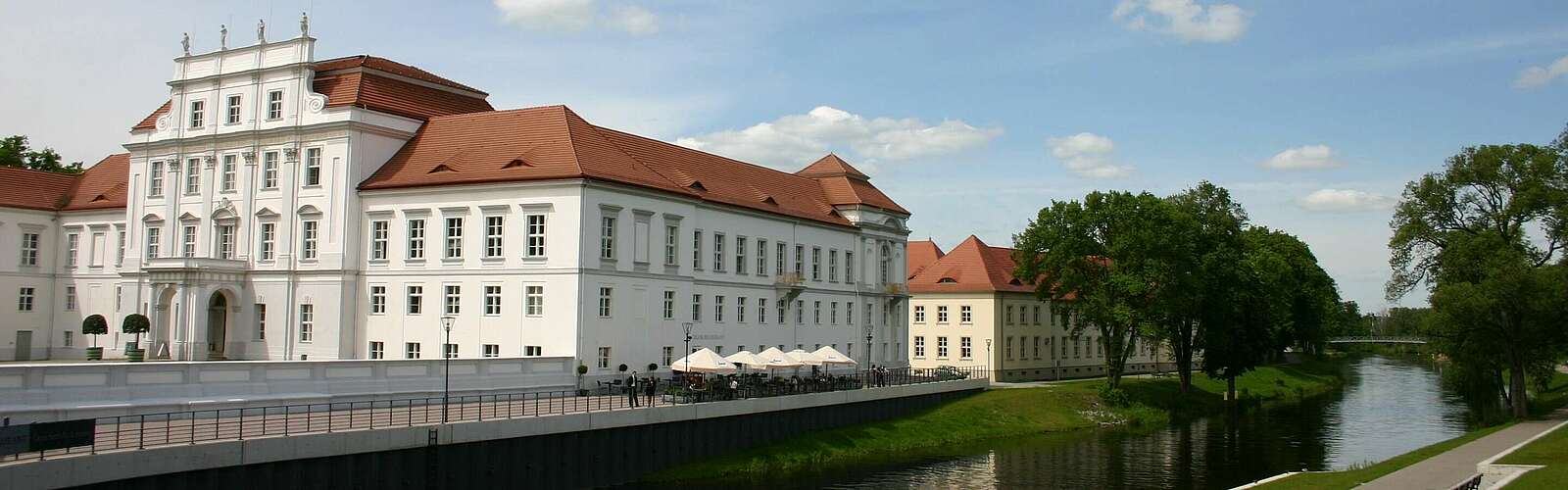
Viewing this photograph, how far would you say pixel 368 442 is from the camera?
3022cm

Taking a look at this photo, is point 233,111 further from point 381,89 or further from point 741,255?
point 741,255

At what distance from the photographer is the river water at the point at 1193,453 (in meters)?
41.5

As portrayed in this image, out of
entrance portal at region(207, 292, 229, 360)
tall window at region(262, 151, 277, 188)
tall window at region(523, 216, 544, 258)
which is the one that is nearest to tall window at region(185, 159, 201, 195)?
tall window at region(262, 151, 277, 188)

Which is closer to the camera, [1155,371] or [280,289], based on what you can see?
[280,289]

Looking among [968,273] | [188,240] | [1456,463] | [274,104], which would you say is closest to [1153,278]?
[968,273]

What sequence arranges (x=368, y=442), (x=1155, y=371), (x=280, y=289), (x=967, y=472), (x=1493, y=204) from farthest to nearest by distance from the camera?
1. (x=1155, y=371)
2. (x=1493, y=204)
3. (x=280, y=289)
4. (x=967, y=472)
5. (x=368, y=442)

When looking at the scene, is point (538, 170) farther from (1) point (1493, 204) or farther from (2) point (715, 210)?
(1) point (1493, 204)

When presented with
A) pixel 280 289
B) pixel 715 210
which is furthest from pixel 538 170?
pixel 280 289

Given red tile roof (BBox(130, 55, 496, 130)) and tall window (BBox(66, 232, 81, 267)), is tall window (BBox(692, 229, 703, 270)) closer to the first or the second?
red tile roof (BBox(130, 55, 496, 130))

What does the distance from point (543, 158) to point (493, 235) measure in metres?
3.68

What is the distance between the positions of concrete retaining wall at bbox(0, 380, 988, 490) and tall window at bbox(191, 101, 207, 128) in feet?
103

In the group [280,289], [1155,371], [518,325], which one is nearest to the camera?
[518,325]

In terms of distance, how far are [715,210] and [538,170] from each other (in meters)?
10.1

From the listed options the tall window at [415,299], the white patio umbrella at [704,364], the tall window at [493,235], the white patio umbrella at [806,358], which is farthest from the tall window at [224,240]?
the white patio umbrella at [806,358]
